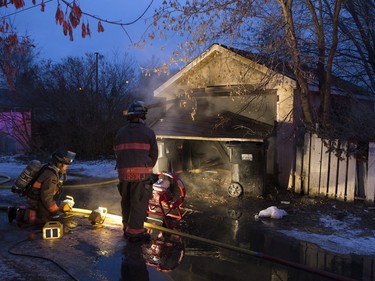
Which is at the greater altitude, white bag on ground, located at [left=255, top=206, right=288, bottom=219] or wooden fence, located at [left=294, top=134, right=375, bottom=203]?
wooden fence, located at [left=294, top=134, right=375, bottom=203]

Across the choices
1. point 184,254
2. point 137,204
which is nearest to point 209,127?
point 137,204

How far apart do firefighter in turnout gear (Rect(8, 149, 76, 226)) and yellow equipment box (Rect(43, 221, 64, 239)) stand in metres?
0.48

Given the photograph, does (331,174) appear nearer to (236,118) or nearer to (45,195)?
(236,118)

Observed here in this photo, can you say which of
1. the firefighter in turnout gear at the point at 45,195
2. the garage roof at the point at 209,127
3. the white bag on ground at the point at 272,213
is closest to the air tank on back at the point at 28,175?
the firefighter in turnout gear at the point at 45,195

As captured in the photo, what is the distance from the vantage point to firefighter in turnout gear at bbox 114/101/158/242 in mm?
5414

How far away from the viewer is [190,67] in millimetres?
10531

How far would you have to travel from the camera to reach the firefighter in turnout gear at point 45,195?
19.5 feet

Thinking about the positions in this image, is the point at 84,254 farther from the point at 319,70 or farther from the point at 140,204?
the point at 319,70

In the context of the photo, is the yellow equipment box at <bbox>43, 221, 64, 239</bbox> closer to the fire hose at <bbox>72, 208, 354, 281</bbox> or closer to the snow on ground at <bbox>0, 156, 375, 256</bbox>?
the fire hose at <bbox>72, 208, 354, 281</bbox>

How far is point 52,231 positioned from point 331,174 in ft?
18.8

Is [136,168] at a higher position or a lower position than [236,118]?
lower

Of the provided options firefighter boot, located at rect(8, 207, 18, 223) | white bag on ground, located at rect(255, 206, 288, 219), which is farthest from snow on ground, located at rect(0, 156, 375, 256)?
firefighter boot, located at rect(8, 207, 18, 223)

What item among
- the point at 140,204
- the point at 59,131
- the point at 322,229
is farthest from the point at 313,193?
the point at 59,131

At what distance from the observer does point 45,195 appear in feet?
19.5
